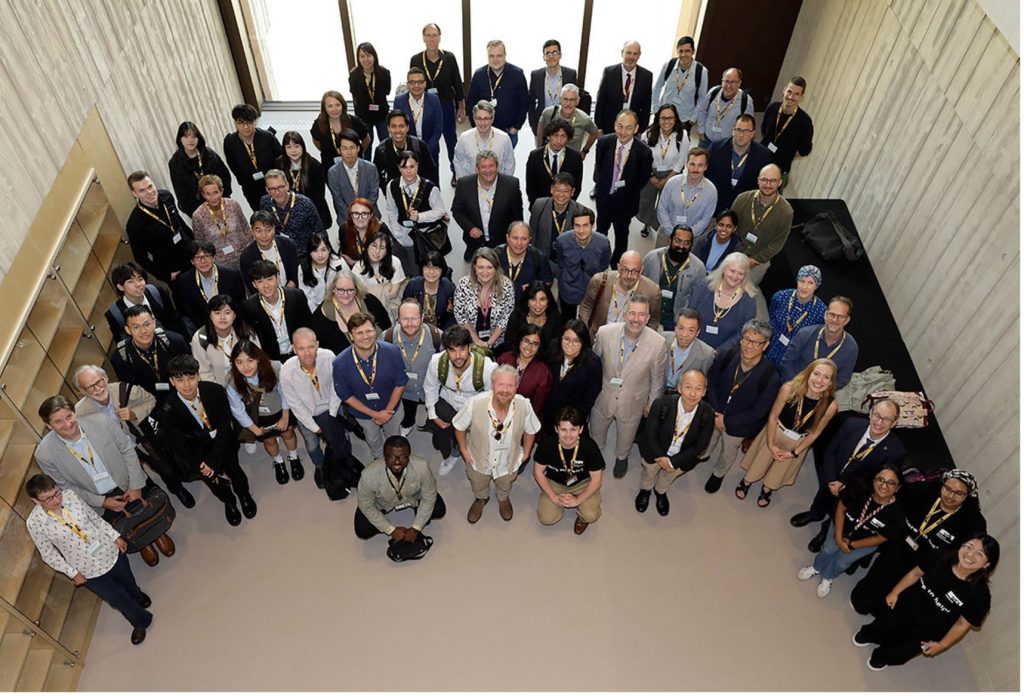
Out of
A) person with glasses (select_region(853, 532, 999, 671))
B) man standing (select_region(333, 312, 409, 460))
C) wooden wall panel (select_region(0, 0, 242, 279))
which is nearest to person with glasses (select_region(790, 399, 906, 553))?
person with glasses (select_region(853, 532, 999, 671))

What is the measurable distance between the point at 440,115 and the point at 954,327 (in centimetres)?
538

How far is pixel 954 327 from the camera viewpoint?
17.8 ft

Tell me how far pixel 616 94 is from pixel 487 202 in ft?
8.55

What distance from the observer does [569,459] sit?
480cm

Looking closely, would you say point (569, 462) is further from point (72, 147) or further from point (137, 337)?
point (72, 147)

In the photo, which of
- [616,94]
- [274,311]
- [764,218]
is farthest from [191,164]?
[764,218]

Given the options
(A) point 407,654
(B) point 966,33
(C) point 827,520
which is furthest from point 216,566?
(B) point 966,33

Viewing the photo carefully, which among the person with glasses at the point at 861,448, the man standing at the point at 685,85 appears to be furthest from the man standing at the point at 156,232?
the person with glasses at the point at 861,448

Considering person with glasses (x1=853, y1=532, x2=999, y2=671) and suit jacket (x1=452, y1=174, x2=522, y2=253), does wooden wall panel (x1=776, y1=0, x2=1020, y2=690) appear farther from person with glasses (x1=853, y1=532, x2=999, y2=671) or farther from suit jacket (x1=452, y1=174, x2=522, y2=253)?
suit jacket (x1=452, y1=174, x2=522, y2=253)

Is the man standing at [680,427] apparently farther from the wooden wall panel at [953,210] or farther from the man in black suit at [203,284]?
the man in black suit at [203,284]

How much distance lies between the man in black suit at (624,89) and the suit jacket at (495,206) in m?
2.29

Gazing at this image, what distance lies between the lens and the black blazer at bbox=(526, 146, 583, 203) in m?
6.71

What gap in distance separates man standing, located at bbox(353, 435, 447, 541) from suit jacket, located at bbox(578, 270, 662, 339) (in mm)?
1679

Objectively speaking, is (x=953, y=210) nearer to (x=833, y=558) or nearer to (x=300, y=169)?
(x=833, y=558)
